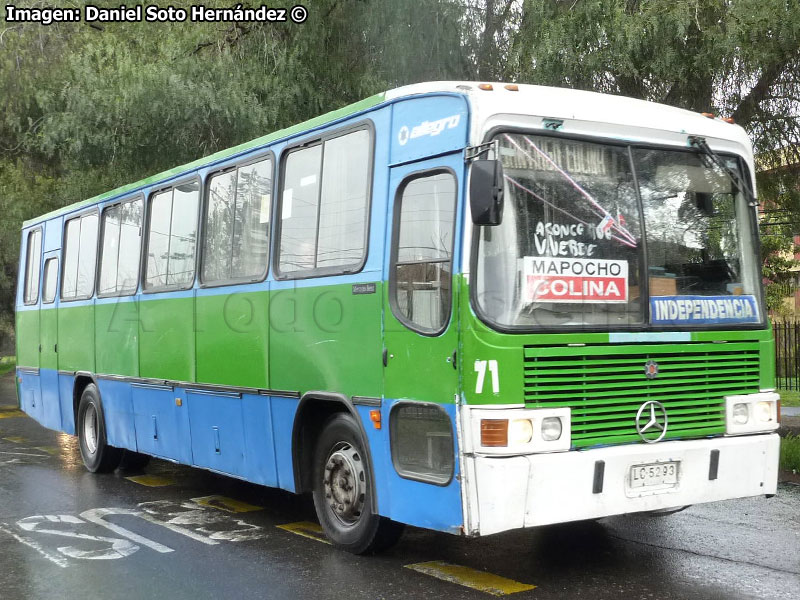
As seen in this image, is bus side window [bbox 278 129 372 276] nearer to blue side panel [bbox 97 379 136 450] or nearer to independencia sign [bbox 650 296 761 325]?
independencia sign [bbox 650 296 761 325]

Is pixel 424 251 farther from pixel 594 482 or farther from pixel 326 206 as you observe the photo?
pixel 594 482

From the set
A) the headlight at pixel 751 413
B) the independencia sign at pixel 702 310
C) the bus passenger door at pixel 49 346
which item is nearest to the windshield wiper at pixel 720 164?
the independencia sign at pixel 702 310

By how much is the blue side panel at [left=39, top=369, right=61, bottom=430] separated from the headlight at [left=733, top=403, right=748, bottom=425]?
8.69m

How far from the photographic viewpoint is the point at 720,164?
23.1ft

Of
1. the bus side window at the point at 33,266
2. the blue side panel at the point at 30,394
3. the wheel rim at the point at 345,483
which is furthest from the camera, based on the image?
the bus side window at the point at 33,266

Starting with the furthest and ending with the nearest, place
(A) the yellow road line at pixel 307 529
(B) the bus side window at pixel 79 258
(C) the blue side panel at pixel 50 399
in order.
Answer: (C) the blue side panel at pixel 50 399, (B) the bus side window at pixel 79 258, (A) the yellow road line at pixel 307 529

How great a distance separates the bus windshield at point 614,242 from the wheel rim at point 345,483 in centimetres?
172

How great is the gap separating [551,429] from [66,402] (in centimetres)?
814

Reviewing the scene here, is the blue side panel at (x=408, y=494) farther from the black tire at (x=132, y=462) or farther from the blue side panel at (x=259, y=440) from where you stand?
the black tire at (x=132, y=462)

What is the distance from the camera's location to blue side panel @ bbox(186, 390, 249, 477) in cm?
851

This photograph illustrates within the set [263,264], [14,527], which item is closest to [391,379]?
[263,264]

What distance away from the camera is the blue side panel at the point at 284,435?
25.2 ft

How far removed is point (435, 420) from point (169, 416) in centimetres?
433

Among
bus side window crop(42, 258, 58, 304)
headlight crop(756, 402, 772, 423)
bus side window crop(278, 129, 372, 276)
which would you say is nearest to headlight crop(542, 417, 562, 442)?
headlight crop(756, 402, 772, 423)
